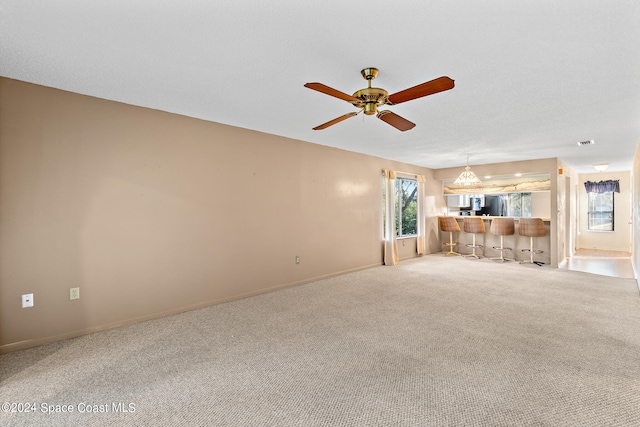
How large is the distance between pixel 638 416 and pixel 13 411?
3.72 meters

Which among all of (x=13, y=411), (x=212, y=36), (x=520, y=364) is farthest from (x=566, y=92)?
(x=13, y=411)

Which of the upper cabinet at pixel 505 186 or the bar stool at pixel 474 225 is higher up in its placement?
the upper cabinet at pixel 505 186

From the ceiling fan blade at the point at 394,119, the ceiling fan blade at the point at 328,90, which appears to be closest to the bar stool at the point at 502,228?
the ceiling fan blade at the point at 394,119

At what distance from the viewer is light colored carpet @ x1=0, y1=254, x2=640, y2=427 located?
182 cm

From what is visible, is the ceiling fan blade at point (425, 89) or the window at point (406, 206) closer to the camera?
the ceiling fan blade at point (425, 89)

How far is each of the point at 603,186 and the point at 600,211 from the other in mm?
726

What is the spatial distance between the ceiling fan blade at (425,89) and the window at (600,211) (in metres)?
9.92

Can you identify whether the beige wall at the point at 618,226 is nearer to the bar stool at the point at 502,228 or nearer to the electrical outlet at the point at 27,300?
the bar stool at the point at 502,228

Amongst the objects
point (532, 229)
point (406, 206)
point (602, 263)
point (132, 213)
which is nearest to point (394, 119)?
Answer: point (132, 213)

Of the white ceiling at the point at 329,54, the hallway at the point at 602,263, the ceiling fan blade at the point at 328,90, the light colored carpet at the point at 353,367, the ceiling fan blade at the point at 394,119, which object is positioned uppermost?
the white ceiling at the point at 329,54

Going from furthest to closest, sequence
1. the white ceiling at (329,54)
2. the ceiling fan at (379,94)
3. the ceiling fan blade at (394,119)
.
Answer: the ceiling fan blade at (394,119) → the ceiling fan at (379,94) → the white ceiling at (329,54)

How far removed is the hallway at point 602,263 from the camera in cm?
570

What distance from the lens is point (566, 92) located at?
2906 millimetres

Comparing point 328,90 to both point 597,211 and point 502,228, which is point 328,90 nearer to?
point 502,228
